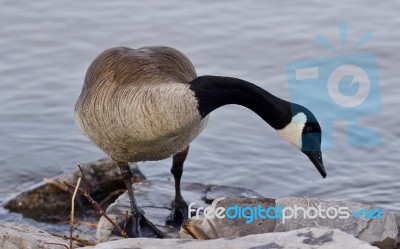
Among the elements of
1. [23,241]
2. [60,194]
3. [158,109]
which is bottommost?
[60,194]

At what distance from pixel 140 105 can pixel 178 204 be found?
1343mm

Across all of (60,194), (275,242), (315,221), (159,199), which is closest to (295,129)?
(315,221)

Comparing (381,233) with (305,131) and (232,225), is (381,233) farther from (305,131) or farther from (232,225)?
(232,225)

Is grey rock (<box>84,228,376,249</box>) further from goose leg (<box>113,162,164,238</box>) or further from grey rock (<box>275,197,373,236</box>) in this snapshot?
goose leg (<box>113,162,164,238</box>)

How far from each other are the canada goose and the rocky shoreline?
1.25ft

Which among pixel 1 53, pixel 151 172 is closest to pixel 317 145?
pixel 151 172

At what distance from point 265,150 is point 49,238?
4677 millimetres

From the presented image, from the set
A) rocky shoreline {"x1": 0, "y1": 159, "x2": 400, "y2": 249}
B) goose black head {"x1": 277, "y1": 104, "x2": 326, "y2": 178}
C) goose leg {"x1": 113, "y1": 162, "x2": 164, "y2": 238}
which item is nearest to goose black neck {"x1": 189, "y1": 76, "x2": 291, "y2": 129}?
goose black head {"x1": 277, "y1": 104, "x2": 326, "y2": 178}

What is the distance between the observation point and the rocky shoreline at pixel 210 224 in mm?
4438

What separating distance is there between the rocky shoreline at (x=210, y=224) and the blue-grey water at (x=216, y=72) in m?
0.70

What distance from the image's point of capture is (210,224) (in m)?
5.15

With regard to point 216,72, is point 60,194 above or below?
below

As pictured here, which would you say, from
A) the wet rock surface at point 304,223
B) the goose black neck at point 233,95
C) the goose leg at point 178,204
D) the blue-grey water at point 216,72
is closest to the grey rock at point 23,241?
the wet rock surface at point 304,223

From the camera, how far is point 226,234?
523cm
